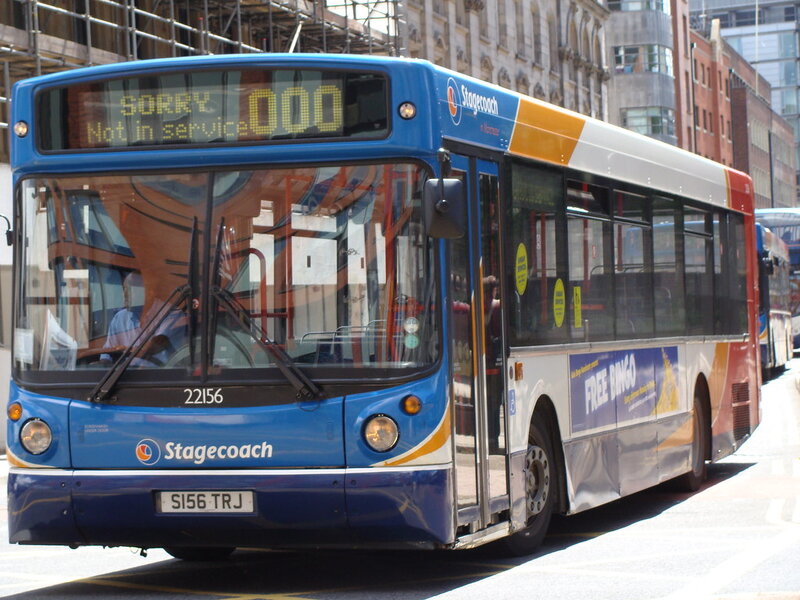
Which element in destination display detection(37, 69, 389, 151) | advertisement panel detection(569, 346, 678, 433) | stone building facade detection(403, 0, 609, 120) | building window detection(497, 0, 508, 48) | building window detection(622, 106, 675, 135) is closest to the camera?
destination display detection(37, 69, 389, 151)

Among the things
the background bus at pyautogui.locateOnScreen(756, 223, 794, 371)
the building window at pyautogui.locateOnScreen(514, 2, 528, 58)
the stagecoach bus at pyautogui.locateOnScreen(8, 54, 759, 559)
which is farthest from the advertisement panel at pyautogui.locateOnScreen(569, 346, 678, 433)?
the building window at pyautogui.locateOnScreen(514, 2, 528, 58)

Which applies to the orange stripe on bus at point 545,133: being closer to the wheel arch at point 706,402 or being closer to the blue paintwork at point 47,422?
the blue paintwork at point 47,422

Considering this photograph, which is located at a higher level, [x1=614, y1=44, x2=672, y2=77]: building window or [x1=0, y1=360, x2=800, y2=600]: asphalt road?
[x1=614, y1=44, x2=672, y2=77]: building window

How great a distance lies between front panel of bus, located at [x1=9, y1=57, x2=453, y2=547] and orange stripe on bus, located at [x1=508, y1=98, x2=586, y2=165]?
159 cm

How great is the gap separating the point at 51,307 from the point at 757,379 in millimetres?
10022

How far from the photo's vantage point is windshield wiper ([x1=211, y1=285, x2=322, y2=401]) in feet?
27.5

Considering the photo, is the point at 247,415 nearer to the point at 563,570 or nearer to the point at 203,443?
the point at 203,443

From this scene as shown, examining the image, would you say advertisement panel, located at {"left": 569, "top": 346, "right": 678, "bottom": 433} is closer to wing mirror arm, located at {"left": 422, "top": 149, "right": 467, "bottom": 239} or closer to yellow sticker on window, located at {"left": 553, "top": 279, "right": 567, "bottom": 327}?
yellow sticker on window, located at {"left": 553, "top": 279, "right": 567, "bottom": 327}

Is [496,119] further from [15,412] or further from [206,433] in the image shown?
[15,412]

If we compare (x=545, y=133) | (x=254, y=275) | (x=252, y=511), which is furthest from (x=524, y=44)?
(x=252, y=511)

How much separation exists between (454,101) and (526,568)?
2.63 metres

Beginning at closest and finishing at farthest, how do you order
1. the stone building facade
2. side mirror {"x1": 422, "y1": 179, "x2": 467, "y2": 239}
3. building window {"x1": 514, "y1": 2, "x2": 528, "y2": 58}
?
side mirror {"x1": 422, "y1": 179, "x2": 467, "y2": 239}
the stone building facade
building window {"x1": 514, "y1": 2, "x2": 528, "y2": 58}

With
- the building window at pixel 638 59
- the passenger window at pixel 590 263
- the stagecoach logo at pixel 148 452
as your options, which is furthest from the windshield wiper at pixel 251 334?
the building window at pixel 638 59

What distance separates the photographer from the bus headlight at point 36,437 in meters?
8.70
